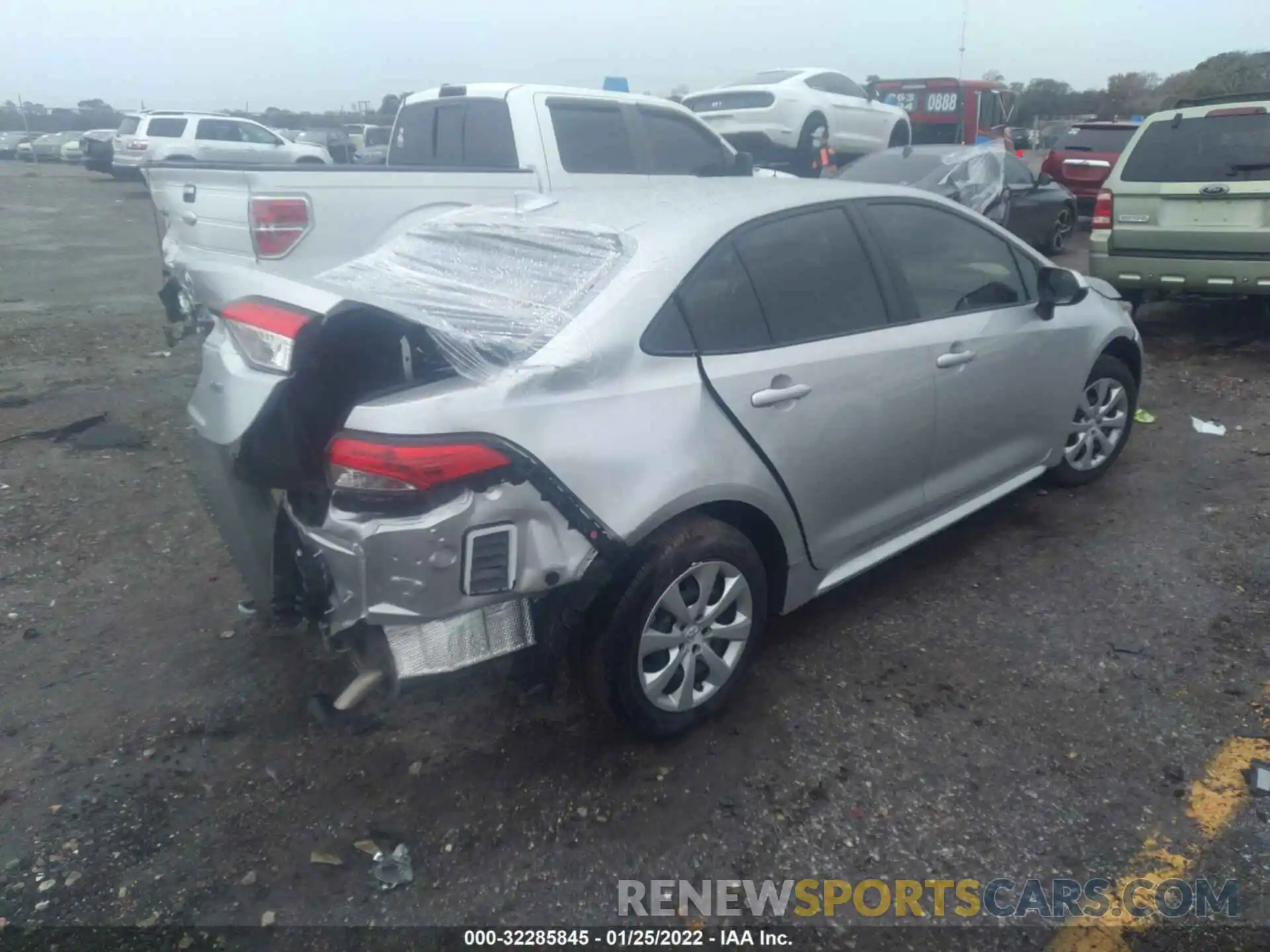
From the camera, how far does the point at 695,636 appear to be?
2.93m

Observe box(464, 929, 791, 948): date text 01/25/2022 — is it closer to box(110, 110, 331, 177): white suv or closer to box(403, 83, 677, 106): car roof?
box(403, 83, 677, 106): car roof

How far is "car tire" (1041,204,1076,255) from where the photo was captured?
11.9m

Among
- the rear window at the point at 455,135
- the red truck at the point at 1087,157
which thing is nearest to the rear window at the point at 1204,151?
the rear window at the point at 455,135

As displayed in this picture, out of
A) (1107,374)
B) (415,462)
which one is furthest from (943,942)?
(1107,374)

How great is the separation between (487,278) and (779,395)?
104 cm

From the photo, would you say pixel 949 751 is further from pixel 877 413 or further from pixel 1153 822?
pixel 877 413

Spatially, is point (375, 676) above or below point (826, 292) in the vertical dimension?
below

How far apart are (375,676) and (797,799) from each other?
4.20ft

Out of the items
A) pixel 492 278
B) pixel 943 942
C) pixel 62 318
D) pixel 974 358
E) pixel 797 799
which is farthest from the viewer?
pixel 62 318

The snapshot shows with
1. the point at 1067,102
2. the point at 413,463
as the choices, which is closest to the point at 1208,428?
the point at 413,463

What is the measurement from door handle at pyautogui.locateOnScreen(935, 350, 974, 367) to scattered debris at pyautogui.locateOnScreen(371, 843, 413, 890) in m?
2.44

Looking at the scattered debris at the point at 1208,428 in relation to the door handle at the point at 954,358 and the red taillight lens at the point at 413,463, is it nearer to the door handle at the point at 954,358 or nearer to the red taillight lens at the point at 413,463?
the door handle at the point at 954,358

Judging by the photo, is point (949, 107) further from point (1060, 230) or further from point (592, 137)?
point (592, 137)

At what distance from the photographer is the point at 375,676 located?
2.60m
